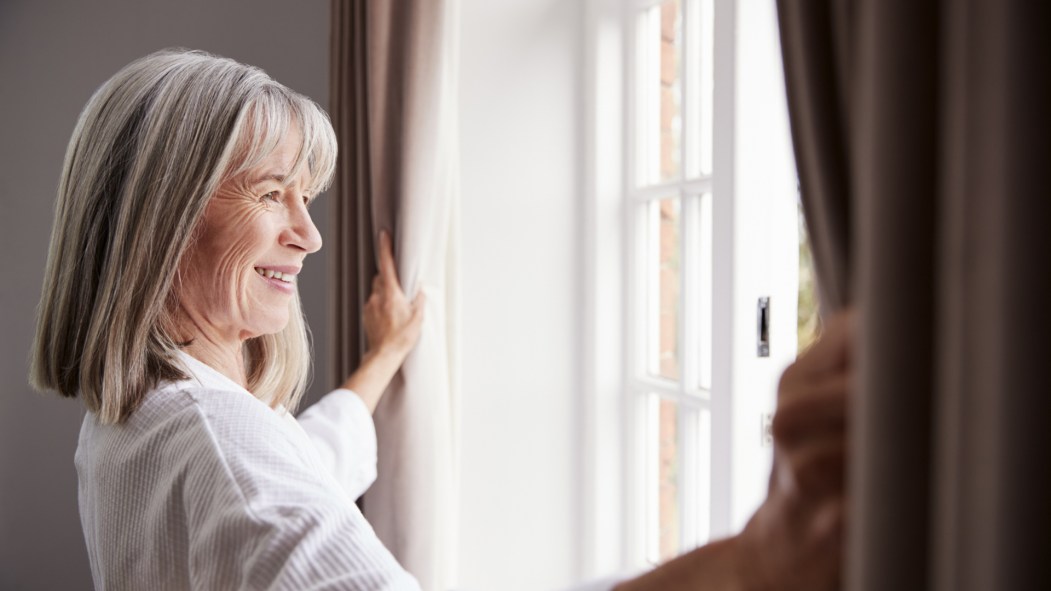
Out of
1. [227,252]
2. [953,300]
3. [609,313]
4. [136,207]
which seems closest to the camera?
[953,300]

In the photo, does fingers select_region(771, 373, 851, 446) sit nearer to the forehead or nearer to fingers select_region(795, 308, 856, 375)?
fingers select_region(795, 308, 856, 375)

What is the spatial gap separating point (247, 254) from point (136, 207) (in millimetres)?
176

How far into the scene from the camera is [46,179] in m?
3.02

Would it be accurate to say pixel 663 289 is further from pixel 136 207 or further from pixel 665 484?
pixel 136 207

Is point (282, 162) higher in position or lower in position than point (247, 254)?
higher

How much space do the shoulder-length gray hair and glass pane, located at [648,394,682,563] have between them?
46.6 inches

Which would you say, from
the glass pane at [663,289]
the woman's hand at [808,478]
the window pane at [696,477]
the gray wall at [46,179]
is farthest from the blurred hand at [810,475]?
the gray wall at [46,179]

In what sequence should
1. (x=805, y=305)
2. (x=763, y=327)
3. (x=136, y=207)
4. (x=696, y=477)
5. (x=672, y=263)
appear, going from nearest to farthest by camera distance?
(x=136, y=207) < (x=763, y=327) < (x=805, y=305) < (x=696, y=477) < (x=672, y=263)

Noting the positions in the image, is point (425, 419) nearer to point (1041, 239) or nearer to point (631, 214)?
point (631, 214)

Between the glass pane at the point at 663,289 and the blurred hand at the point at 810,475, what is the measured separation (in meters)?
1.35

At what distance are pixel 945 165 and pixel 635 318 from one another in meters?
1.53

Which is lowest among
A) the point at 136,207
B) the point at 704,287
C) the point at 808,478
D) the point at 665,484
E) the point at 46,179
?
the point at 665,484

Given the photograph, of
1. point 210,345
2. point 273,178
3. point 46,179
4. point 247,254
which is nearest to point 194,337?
point 210,345

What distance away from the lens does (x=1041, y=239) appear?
0.38 meters
